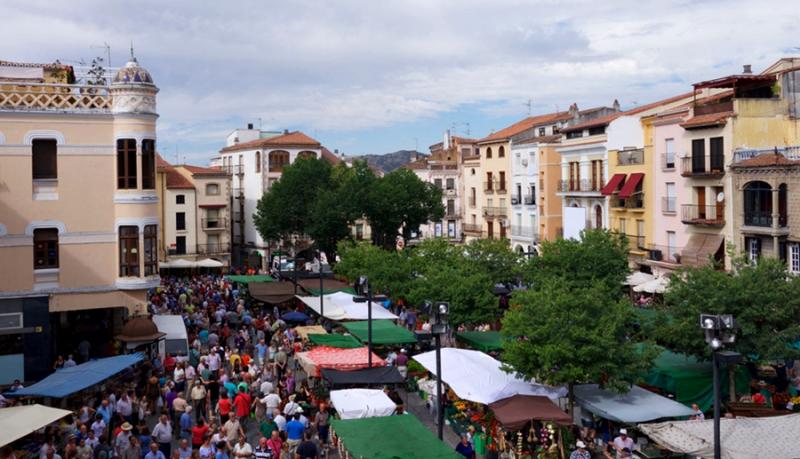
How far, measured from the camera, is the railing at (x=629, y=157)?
46406mm

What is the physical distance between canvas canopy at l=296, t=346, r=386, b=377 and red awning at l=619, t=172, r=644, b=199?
2516 centimetres

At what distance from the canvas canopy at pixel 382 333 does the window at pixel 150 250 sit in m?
7.33

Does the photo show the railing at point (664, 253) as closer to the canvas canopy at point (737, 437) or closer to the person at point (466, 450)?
the canvas canopy at point (737, 437)

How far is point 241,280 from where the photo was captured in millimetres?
47875

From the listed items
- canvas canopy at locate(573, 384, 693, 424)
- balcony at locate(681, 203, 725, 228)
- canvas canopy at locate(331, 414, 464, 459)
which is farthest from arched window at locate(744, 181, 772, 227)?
canvas canopy at locate(331, 414, 464, 459)

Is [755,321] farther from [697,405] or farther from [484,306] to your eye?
[484,306]

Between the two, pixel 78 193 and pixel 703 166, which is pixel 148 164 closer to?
pixel 78 193

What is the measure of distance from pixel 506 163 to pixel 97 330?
136 feet

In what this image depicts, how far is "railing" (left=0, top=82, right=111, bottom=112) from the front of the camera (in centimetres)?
2708

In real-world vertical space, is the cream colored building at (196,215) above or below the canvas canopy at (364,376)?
above

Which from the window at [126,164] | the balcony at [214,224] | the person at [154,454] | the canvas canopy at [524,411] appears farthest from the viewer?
the balcony at [214,224]

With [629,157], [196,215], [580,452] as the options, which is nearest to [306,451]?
[580,452]

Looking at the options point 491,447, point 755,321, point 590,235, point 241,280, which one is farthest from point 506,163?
point 491,447

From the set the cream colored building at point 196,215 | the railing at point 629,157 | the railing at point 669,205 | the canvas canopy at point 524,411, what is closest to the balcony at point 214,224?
the cream colored building at point 196,215
